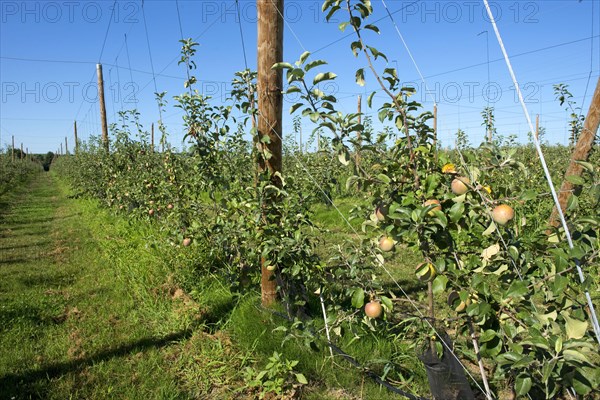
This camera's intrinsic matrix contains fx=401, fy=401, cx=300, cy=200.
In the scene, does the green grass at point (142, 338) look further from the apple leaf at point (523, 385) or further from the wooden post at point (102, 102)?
the wooden post at point (102, 102)

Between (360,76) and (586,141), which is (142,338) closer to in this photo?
(360,76)

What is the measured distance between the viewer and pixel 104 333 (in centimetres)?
315

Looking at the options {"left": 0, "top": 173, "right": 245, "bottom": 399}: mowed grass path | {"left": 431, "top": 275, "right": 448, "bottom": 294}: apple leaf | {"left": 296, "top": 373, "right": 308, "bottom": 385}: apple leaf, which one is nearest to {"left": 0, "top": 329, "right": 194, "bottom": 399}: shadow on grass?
{"left": 0, "top": 173, "right": 245, "bottom": 399}: mowed grass path

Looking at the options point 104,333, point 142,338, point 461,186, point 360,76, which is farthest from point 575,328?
point 104,333

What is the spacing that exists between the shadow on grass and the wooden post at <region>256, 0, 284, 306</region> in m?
1.02

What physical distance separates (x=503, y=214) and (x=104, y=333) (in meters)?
3.06

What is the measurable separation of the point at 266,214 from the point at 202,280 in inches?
58.8

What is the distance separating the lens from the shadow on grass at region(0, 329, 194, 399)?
2402 millimetres

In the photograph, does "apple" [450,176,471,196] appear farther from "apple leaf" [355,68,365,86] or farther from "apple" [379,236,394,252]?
"apple leaf" [355,68,365,86]

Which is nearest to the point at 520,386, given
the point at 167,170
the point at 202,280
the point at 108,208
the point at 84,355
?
the point at 84,355

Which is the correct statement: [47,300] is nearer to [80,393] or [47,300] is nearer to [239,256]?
[80,393]

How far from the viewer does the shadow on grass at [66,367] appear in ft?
7.88

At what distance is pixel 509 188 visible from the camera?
1.43 meters

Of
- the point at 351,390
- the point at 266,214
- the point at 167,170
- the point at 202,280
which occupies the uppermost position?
the point at 167,170
